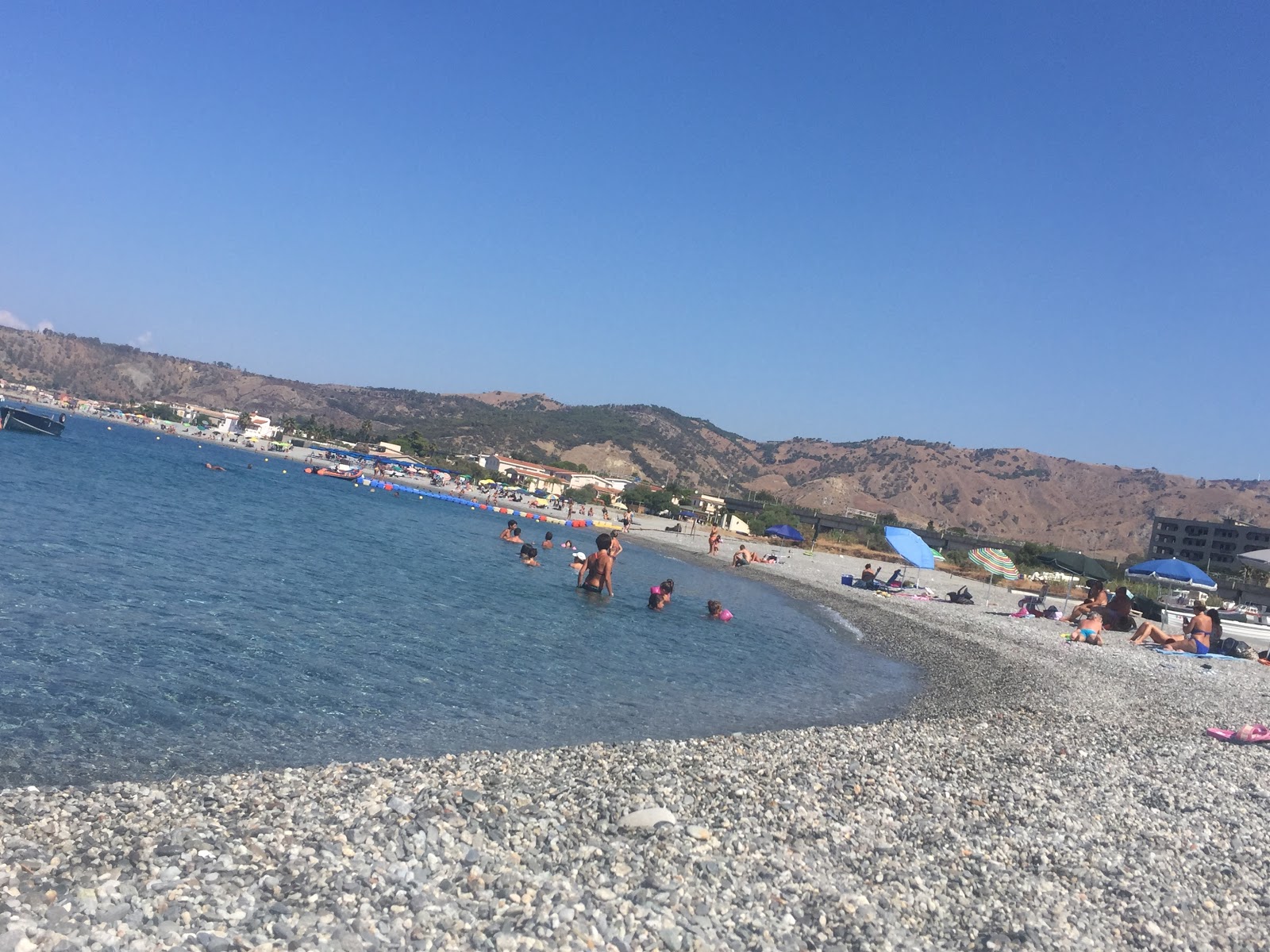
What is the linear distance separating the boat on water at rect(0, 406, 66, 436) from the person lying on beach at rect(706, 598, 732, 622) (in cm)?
8391

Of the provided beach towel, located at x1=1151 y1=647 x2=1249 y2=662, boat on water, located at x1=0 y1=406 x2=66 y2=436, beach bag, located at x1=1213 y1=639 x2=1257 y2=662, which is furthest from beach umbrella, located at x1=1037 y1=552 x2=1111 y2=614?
boat on water, located at x1=0 y1=406 x2=66 y2=436

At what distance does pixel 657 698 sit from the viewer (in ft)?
44.0

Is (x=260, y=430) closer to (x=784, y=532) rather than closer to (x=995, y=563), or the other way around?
(x=784, y=532)

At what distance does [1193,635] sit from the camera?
22766 millimetres

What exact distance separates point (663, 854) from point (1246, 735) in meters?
9.50

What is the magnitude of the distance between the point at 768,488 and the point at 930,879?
6256 inches

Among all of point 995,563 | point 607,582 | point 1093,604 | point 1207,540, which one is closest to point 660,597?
point 607,582

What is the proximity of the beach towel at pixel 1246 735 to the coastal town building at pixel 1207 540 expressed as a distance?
312 feet

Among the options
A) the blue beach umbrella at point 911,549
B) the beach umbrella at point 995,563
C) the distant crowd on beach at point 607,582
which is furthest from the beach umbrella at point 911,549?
the distant crowd on beach at point 607,582

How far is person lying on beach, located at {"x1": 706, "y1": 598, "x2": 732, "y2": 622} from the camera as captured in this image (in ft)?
77.9

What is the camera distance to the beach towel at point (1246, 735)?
39.0 ft

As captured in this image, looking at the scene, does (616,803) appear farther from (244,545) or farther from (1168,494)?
(1168,494)

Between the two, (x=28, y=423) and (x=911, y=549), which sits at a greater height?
(x=911, y=549)

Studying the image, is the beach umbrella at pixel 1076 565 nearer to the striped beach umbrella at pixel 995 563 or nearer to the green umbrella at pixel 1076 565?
the green umbrella at pixel 1076 565
